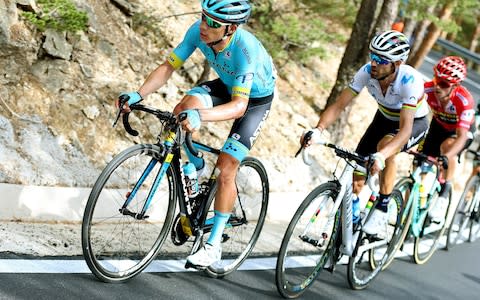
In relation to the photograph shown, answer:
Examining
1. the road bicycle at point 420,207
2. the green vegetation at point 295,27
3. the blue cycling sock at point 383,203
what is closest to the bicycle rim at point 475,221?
the road bicycle at point 420,207

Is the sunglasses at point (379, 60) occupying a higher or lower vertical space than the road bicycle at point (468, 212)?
higher

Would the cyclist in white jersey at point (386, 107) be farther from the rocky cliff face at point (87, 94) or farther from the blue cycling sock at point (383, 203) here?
the rocky cliff face at point (87, 94)

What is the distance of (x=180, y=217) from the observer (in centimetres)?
541

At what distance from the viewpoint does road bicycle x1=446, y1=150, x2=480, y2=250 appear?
954 centimetres

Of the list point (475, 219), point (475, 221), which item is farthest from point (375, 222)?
point (475, 221)

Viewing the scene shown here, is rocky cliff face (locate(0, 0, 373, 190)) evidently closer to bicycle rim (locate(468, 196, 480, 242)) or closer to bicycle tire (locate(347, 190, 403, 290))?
bicycle tire (locate(347, 190, 403, 290))

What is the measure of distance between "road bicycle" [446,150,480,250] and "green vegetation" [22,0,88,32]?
5.33m

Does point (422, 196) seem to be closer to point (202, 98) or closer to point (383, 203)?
point (383, 203)

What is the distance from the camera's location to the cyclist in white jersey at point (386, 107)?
5918 mm

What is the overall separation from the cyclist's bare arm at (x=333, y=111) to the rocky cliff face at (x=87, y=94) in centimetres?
232

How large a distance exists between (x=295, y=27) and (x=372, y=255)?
4.62m

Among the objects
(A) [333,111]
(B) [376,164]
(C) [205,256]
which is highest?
(A) [333,111]

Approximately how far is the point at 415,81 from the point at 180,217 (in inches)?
95.1

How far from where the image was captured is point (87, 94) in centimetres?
776
